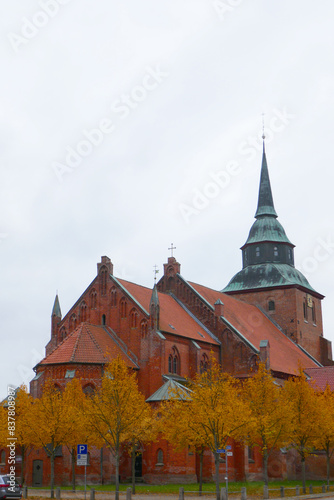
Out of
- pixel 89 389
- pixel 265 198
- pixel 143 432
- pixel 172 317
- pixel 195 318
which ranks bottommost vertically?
pixel 143 432

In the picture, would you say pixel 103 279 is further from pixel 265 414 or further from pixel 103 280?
pixel 265 414

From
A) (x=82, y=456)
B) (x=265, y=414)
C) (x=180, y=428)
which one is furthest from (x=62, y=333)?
(x=82, y=456)

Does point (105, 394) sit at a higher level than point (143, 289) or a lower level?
lower

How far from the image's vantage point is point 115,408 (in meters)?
41.6

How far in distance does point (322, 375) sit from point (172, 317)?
19728mm

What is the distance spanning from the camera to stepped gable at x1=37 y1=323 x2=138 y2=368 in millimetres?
55531

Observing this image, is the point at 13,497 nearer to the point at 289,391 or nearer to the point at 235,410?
the point at 235,410

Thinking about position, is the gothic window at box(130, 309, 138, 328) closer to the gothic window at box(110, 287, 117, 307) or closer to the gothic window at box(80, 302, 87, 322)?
the gothic window at box(110, 287, 117, 307)

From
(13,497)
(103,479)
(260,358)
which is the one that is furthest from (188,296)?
(13,497)

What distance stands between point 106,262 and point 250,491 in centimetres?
2548

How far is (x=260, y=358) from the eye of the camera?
63.4m

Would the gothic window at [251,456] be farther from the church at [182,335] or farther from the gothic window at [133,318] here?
the gothic window at [133,318]

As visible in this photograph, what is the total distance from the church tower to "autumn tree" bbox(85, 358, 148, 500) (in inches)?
1578

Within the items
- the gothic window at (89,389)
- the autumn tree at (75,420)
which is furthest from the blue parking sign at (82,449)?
the gothic window at (89,389)
